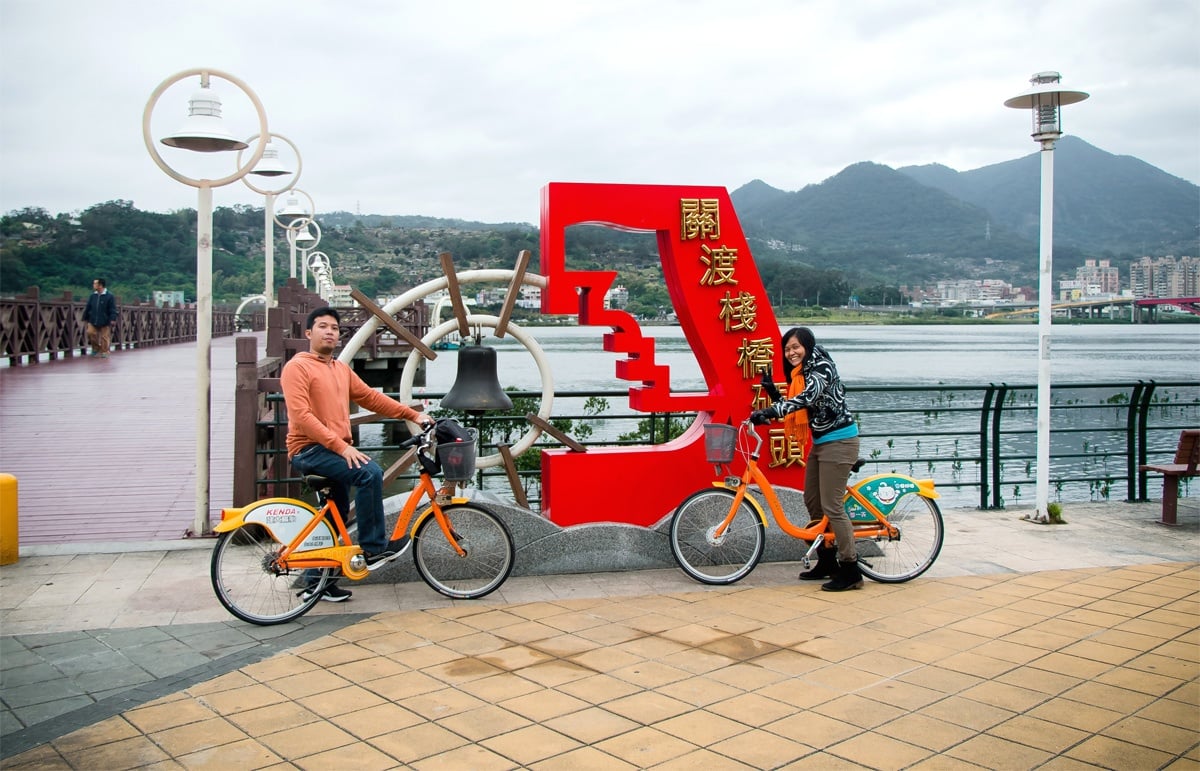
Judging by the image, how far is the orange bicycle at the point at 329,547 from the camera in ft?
16.8

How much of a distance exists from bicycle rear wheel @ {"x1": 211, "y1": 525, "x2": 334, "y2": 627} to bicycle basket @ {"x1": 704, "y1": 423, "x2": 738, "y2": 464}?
92.1 inches

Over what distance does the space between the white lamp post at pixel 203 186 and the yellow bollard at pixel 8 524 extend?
113cm

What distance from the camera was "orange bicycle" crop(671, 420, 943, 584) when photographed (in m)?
5.96

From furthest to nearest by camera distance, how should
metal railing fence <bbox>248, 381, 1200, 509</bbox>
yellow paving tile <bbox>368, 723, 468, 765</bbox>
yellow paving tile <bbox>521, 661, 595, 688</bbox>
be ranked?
metal railing fence <bbox>248, 381, 1200, 509</bbox>
yellow paving tile <bbox>521, 661, 595, 688</bbox>
yellow paving tile <bbox>368, 723, 468, 765</bbox>

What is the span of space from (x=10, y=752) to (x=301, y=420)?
2015 mm

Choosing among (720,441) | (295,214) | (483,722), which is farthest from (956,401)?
(483,722)

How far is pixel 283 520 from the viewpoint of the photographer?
17.0 ft

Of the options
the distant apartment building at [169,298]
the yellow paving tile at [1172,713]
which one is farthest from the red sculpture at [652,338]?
the distant apartment building at [169,298]

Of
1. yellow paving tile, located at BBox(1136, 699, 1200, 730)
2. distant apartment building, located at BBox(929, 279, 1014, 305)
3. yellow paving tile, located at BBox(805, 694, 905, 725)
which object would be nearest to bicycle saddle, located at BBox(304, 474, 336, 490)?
yellow paving tile, located at BBox(805, 694, 905, 725)

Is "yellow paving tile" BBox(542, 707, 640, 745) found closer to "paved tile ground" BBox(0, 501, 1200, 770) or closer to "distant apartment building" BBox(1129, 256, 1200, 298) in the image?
"paved tile ground" BBox(0, 501, 1200, 770)

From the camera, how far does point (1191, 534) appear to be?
7.67 metres

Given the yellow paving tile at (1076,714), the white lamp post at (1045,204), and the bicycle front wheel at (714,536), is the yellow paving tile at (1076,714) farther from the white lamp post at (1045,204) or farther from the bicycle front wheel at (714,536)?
the white lamp post at (1045,204)

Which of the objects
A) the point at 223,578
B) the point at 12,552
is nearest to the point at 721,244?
the point at 223,578

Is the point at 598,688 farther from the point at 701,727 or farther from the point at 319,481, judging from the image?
the point at 319,481
